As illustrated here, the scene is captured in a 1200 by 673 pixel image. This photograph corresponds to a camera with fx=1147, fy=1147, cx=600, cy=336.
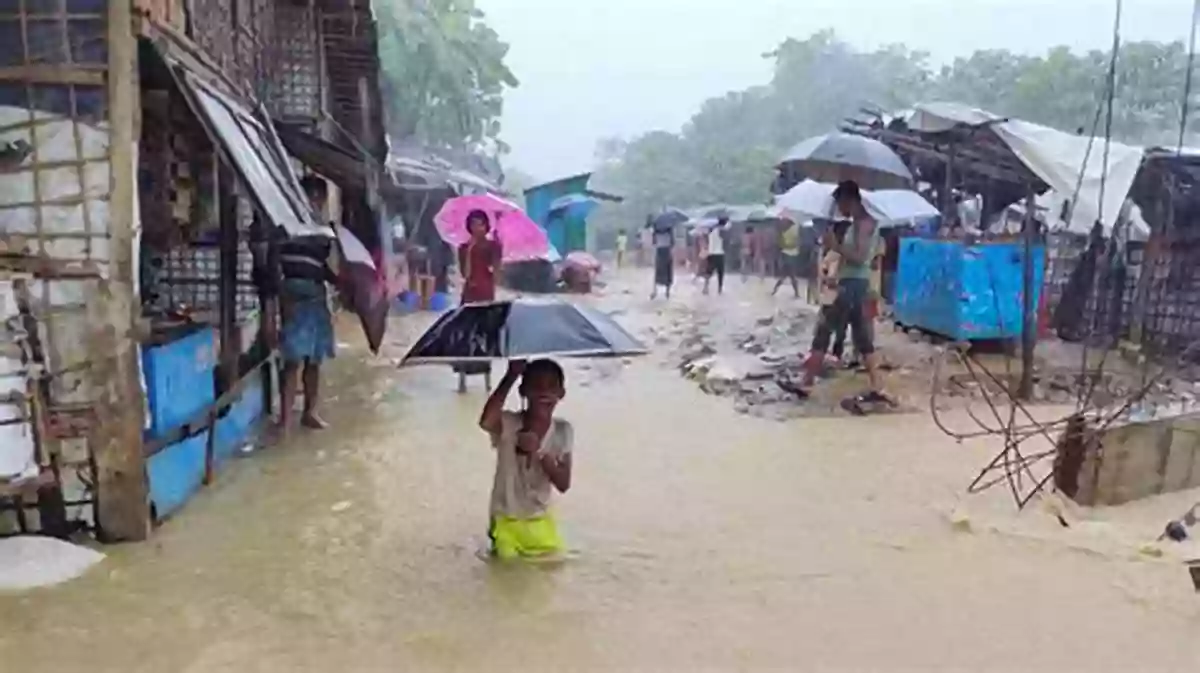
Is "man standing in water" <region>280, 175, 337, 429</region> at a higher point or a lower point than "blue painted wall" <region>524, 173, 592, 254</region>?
lower

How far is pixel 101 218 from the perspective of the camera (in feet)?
18.1

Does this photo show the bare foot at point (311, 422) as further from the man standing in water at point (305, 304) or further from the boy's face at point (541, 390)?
the boy's face at point (541, 390)

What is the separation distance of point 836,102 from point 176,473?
1831 inches

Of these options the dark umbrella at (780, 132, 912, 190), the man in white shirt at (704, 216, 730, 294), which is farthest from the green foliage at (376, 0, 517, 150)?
the dark umbrella at (780, 132, 912, 190)

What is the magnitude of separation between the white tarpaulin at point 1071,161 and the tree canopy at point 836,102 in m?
16.5

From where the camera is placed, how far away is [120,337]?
558 centimetres

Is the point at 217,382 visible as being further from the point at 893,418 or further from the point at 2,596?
the point at 893,418

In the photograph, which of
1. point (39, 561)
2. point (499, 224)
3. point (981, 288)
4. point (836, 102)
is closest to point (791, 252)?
point (499, 224)

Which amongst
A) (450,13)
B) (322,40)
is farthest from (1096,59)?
(322,40)

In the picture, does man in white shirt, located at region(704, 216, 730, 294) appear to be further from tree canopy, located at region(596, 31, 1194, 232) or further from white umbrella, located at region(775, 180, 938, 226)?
tree canopy, located at region(596, 31, 1194, 232)

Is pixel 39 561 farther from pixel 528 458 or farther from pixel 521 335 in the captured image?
pixel 521 335

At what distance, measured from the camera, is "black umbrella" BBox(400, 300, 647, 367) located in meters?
4.98

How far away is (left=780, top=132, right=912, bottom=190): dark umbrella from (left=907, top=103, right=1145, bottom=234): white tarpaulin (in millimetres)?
1241

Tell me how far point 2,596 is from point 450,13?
27320mm
